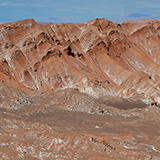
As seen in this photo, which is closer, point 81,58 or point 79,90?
point 79,90

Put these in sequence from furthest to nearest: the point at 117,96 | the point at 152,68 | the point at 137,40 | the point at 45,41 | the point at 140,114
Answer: the point at 137,40, the point at 152,68, the point at 45,41, the point at 117,96, the point at 140,114

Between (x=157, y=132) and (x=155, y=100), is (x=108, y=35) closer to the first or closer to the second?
(x=155, y=100)

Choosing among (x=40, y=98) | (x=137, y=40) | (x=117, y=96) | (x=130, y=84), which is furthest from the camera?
(x=137, y=40)

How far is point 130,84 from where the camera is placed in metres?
57.6

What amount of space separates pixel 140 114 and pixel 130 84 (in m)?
16.1

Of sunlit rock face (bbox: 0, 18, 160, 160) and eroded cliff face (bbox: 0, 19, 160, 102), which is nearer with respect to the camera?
sunlit rock face (bbox: 0, 18, 160, 160)

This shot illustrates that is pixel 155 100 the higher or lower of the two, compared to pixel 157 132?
higher

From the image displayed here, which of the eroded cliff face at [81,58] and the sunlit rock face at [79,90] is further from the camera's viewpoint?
the eroded cliff face at [81,58]

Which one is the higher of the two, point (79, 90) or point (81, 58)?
point (81, 58)

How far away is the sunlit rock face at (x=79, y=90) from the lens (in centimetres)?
2288

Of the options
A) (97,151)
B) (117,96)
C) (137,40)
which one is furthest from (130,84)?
(97,151)

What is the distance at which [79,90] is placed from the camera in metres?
53.6

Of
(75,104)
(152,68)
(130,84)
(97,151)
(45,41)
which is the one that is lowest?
(97,151)

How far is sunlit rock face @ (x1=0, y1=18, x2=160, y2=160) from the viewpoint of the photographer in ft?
75.0
